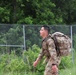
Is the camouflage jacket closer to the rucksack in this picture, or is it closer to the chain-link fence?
the rucksack

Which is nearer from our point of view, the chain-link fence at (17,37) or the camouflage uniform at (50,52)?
the camouflage uniform at (50,52)

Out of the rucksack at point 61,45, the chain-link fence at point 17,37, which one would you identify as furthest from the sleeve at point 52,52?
the chain-link fence at point 17,37

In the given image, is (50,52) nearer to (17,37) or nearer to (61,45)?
(61,45)

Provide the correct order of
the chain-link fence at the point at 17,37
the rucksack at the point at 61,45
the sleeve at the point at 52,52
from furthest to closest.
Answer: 1. the chain-link fence at the point at 17,37
2. the rucksack at the point at 61,45
3. the sleeve at the point at 52,52

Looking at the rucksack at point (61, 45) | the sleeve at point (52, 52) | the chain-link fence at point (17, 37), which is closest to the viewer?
the sleeve at point (52, 52)

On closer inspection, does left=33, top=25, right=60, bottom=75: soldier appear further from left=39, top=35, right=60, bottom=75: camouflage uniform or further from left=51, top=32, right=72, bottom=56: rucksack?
left=51, top=32, right=72, bottom=56: rucksack

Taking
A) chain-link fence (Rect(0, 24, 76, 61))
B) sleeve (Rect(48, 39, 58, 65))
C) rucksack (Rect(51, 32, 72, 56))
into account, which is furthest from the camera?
chain-link fence (Rect(0, 24, 76, 61))

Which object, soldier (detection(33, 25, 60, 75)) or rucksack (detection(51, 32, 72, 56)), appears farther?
rucksack (detection(51, 32, 72, 56))

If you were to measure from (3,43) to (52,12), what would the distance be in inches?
349

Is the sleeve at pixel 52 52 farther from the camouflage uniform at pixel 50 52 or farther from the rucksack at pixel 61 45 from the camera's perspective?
the rucksack at pixel 61 45

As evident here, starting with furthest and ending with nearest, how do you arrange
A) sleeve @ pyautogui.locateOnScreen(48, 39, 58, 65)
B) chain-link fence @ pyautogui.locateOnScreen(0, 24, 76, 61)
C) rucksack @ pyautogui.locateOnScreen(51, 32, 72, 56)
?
chain-link fence @ pyautogui.locateOnScreen(0, 24, 76, 61)
rucksack @ pyautogui.locateOnScreen(51, 32, 72, 56)
sleeve @ pyautogui.locateOnScreen(48, 39, 58, 65)

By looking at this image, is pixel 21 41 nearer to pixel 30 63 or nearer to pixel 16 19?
pixel 30 63

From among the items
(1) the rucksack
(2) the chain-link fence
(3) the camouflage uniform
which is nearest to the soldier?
(3) the camouflage uniform

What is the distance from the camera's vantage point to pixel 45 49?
820 centimetres
